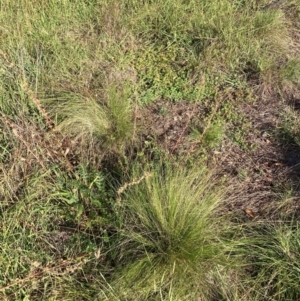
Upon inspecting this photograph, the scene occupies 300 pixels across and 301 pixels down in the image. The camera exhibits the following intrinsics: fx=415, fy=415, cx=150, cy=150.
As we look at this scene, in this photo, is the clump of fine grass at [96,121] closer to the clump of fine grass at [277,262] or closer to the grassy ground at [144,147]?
the grassy ground at [144,147]

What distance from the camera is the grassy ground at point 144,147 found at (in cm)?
230

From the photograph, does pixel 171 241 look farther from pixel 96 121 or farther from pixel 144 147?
pixel 96 121

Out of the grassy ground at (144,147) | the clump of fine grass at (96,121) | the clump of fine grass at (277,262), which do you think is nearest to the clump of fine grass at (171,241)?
the grassy ground at (144,147)

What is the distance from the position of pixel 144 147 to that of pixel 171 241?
92 centimetres

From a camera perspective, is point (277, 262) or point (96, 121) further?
point (96, 121)

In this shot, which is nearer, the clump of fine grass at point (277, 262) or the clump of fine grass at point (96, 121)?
the clump of fine grass at point (277, 262)

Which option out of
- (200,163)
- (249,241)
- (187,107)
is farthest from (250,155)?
(249,241)

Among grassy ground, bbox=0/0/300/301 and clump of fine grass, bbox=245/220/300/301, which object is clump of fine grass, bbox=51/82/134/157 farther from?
clump of fine grass, bbox=245/220/300/301

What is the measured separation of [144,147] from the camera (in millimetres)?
3066

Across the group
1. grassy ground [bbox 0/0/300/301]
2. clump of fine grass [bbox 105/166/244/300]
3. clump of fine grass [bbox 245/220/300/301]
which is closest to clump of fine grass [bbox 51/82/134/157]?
grassy ground [bbox 0/0/300/301]

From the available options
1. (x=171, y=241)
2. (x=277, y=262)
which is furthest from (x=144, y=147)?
(x=277, y=262)

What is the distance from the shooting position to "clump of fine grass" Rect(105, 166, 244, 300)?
2.22m

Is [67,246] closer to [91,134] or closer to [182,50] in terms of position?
[91,134]

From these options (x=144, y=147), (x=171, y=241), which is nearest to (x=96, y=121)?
(x=144, y=147)
